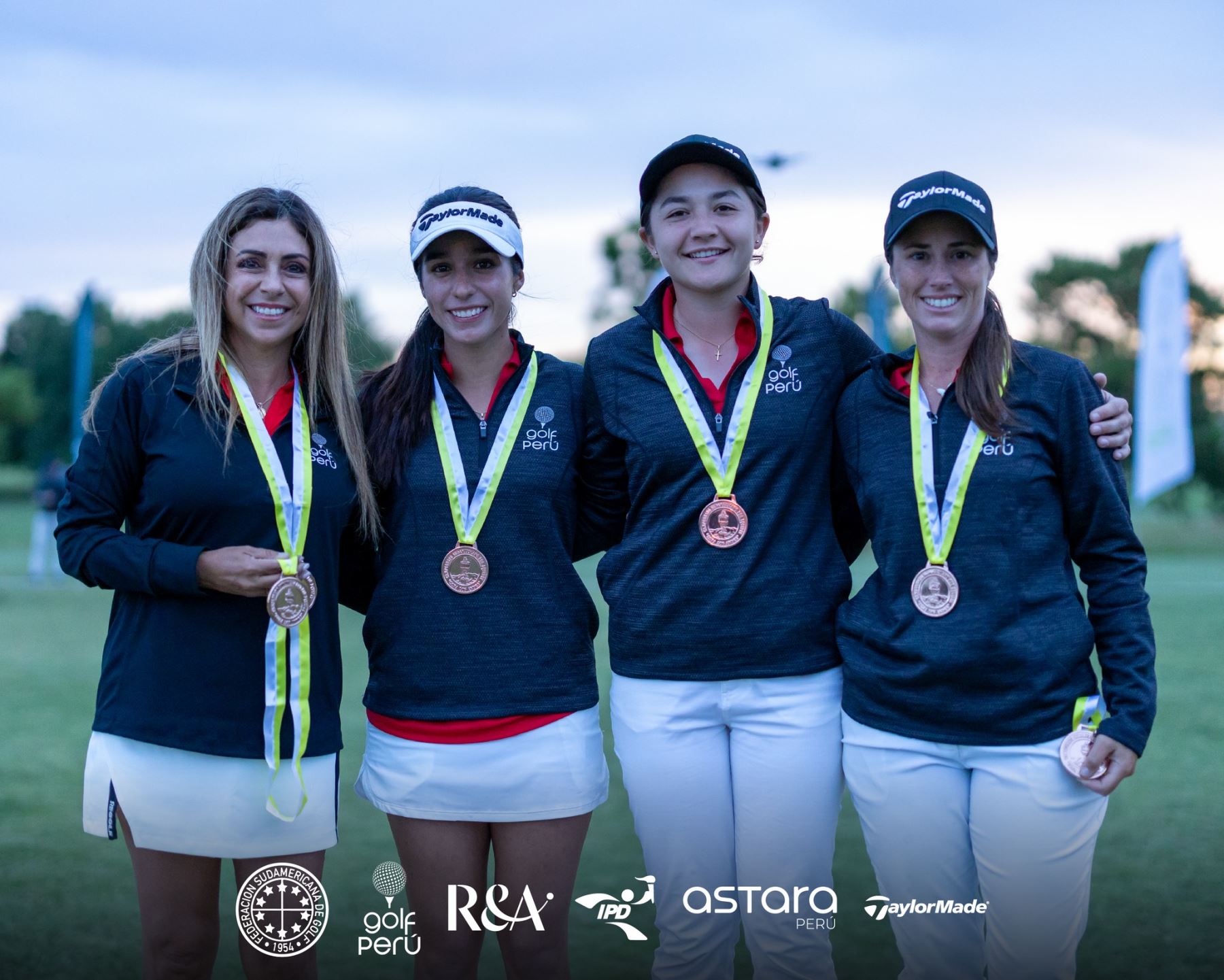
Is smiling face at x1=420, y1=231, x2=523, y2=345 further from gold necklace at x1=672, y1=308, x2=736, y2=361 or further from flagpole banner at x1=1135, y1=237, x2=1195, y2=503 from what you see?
flagpole banner at x1=1135, y1=237, x2=1195, y2=503

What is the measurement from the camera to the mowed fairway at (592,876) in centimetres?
400

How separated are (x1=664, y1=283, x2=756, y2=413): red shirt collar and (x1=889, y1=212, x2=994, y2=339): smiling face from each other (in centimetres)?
44

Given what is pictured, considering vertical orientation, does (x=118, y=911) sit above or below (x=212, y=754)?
below

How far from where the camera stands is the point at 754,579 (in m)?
2.99

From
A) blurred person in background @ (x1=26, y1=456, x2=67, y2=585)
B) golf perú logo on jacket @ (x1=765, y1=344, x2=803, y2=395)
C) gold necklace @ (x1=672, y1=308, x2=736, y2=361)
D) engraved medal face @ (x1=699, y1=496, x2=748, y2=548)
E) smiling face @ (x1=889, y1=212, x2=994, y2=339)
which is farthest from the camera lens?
blurred person in background @ (x1=26, y1=456, x2=67, y2=585)

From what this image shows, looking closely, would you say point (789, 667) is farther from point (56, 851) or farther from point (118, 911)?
point (56, 851)

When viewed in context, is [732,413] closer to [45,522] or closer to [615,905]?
[615,905]

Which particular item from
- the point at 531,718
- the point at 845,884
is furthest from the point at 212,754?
the point at 845,884

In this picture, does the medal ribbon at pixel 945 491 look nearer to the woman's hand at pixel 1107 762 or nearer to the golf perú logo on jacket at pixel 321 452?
the woman's hand at pixel 1107 762

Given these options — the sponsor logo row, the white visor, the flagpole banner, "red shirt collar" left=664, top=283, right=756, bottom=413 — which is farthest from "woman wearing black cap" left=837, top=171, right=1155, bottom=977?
the flagpole banner

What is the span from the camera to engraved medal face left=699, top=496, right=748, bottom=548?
300 cm

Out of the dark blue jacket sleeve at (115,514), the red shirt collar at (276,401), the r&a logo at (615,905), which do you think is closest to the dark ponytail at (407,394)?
the red shirt collar at (276,401)

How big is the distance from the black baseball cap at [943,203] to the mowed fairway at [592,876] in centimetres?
153

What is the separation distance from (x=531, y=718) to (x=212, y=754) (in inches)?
29.3
